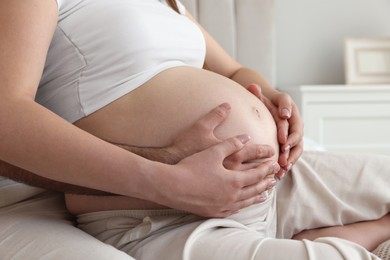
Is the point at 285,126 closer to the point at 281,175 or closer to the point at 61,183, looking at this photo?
the point at 281,175

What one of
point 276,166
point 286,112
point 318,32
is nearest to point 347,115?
point 318,32

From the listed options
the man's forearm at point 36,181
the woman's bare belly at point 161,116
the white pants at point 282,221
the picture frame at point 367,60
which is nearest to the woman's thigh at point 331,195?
the white pants at point 282,221

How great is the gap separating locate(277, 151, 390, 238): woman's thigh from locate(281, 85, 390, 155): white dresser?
138 cm

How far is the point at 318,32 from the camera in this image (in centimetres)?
303

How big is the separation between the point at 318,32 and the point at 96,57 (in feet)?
6.89

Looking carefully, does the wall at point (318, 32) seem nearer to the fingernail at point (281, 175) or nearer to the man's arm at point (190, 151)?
the fingernail at point (281, 175)

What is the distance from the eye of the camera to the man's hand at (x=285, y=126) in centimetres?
116

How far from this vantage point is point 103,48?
1087 millimetres

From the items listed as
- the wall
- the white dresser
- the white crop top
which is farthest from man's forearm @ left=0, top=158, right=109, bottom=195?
the wall

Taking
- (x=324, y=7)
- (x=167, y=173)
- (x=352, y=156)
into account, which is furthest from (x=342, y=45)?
(x=167, y=173)

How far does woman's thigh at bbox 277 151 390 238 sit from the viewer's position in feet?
3.94

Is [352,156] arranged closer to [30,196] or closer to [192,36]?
[192,36]

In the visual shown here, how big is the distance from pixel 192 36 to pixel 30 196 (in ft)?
1.38

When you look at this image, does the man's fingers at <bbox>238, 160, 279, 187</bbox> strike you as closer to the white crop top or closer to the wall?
the white crop top
